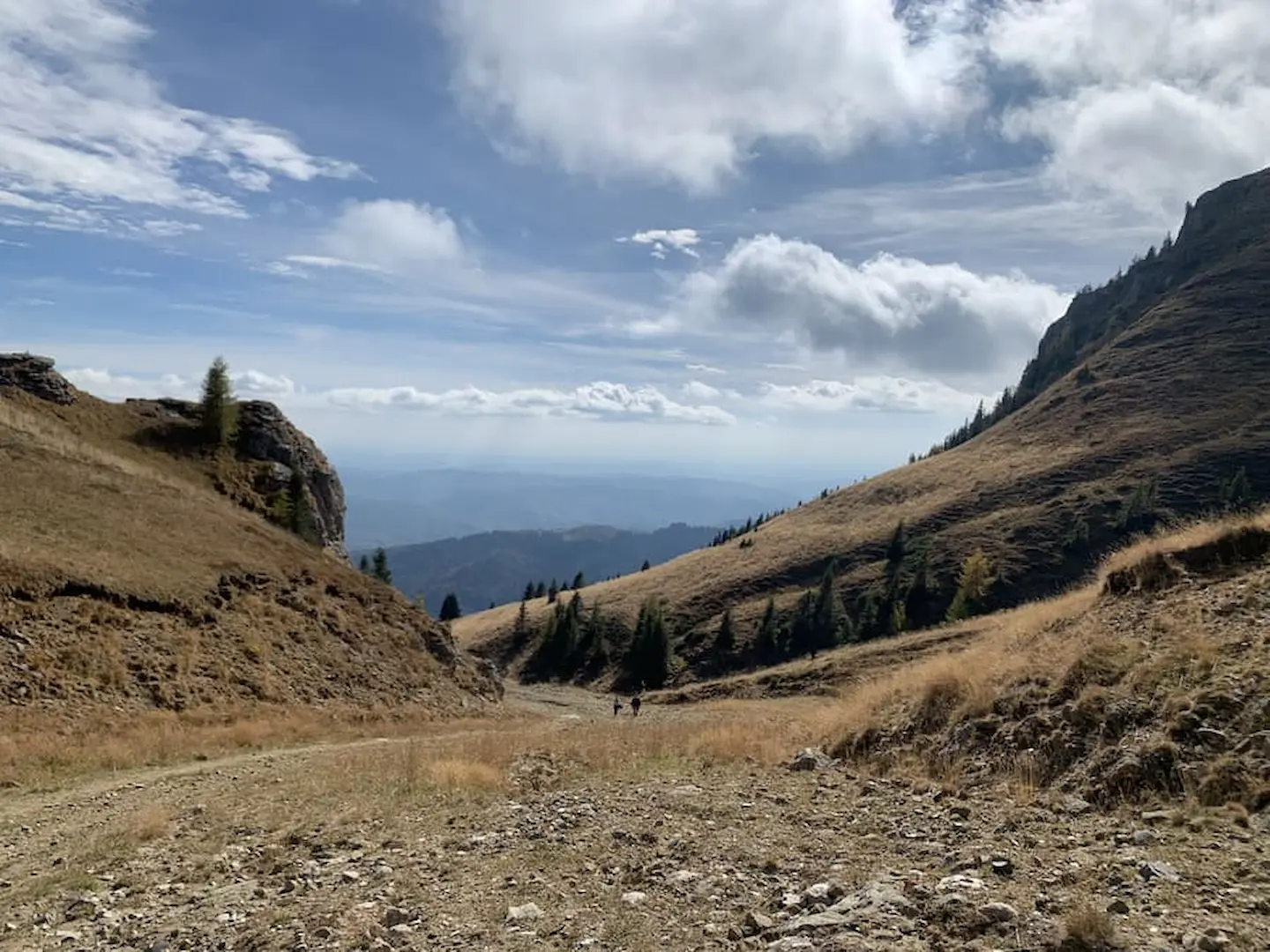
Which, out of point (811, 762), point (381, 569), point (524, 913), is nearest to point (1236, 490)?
point (381, 569)

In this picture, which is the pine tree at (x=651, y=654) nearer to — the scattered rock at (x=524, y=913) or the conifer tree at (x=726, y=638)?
the conifer tree at (x=726, y=638)

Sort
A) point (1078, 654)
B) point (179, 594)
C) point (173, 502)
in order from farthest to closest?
point (173, 502) → point (179, 594) → point (1078, 654)

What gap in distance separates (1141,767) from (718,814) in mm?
4732

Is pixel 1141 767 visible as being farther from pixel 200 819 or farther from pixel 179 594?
pixel 179 594

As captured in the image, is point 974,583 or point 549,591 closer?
point 974,583

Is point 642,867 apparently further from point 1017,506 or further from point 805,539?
point 1017,506

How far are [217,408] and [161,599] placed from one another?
25635 mm

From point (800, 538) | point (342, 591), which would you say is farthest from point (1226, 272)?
point (342, 591)

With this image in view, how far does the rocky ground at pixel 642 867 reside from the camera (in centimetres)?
625

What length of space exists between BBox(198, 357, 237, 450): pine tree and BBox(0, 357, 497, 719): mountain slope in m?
3.59

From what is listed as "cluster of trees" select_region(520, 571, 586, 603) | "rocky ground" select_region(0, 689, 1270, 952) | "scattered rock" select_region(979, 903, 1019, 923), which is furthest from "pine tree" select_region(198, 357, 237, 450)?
"cluster of trees" select_region(520, 571, 586, 603)

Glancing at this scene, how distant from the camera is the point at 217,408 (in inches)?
1929

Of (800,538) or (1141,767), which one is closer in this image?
(1141,767)

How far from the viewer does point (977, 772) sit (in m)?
10.4
